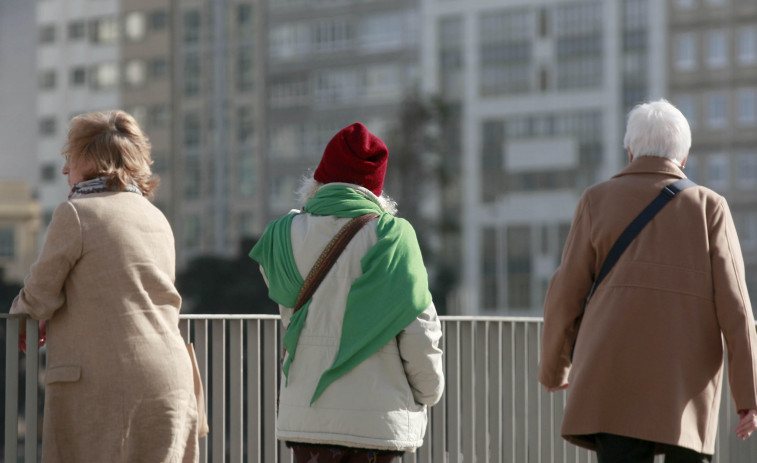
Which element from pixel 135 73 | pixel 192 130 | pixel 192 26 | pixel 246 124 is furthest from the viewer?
pixel 135 73

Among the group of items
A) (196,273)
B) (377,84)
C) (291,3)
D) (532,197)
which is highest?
(291,3)

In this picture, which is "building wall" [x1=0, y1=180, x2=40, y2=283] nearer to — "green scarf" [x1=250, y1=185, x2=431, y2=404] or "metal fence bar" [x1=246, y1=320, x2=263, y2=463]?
"metal fence bar" [x1=246, y1=320, x2=263, y2=463]

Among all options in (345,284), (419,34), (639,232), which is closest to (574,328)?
(639,232)

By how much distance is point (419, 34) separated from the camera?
215 feet

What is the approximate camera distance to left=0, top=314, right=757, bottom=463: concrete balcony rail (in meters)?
4.69

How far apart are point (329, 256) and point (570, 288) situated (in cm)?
80

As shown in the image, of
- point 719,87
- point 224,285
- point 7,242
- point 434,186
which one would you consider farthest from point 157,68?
point 719,87


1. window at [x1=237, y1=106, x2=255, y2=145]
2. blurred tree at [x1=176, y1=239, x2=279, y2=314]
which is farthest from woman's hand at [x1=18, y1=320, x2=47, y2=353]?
window at [x1=237, y1=106, x2=255, y2=145]

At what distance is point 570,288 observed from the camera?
3.76 meters

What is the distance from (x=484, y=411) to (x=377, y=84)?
61.7m

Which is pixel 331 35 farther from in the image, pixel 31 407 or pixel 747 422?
pixel 747 422

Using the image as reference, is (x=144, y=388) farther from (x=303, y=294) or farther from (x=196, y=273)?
(x=196, y=273)

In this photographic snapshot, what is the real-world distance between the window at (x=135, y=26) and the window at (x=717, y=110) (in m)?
34.5

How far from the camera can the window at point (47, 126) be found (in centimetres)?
7175
